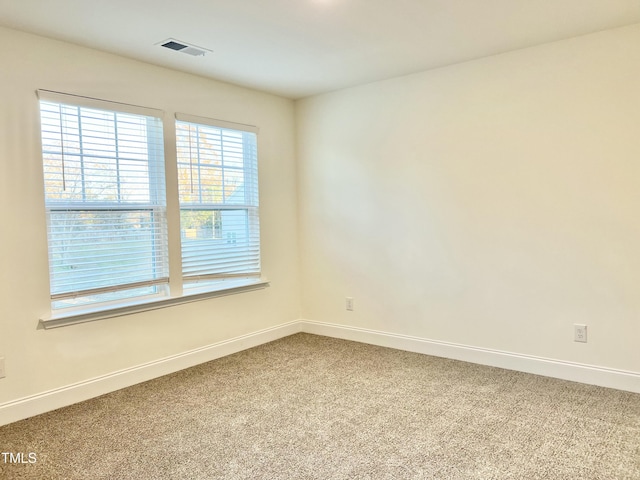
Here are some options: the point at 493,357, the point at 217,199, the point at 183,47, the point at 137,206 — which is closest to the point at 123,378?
the point at 137,206

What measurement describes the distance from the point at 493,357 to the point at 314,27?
274 cm

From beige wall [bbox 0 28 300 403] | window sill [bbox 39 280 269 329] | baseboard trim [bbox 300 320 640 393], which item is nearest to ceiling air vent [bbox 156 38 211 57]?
beige wall [bbox 0 28 300 403]

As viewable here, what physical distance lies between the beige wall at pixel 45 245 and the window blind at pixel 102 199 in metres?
0.08

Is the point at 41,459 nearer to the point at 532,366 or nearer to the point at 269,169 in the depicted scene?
the point at 269,169

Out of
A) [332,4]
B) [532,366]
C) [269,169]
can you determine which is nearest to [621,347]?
[532,366]

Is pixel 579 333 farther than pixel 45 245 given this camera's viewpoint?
Yes

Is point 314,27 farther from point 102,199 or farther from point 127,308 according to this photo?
point 127,308

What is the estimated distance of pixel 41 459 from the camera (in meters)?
2.27

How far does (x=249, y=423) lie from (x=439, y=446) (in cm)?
108

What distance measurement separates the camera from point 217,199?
12.7 ft

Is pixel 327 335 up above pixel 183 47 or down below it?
below

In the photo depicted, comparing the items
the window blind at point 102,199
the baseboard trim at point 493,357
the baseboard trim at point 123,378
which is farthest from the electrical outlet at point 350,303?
the window blind at point 102,199

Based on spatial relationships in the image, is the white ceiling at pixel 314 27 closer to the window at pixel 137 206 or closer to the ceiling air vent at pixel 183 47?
the ceiling air vent at pixel 183 47

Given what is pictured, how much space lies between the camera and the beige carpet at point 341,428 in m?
2.13
